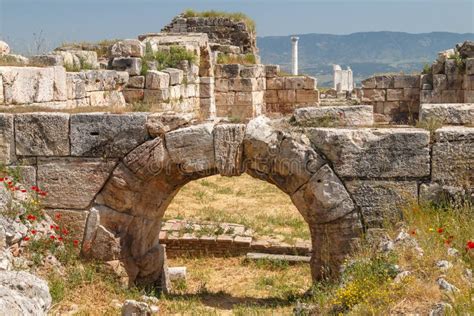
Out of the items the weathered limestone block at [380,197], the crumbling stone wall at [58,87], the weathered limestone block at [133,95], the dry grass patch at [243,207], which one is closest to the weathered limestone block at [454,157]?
the weathered limestone block at [380,197]

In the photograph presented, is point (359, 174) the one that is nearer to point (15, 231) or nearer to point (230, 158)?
point (230, 158)

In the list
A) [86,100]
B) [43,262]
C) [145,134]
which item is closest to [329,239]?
[145,134]

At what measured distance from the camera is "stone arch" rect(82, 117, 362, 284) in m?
6.68

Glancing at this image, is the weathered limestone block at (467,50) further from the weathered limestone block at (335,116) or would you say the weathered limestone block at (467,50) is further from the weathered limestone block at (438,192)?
the weathered limestone block at (438,192)

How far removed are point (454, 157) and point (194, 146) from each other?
2690mm

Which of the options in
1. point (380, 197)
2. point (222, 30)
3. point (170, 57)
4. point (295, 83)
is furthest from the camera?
point (222, 30)

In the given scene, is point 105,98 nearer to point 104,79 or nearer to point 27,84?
point 104,79

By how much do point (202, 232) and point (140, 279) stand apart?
2871 mm

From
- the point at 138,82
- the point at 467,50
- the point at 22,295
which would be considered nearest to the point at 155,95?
the point at 138,82

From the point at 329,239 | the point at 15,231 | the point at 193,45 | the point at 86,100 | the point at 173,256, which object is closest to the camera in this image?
the point at 15,231

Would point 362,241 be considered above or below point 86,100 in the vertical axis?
below

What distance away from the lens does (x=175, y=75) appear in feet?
48.5

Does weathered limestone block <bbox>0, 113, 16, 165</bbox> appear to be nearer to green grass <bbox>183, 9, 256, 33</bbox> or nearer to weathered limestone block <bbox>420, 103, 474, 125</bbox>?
weathered limestone block <bbox>420, 103, 474, 125</bbox>

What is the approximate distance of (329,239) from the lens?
6871 millimetres
